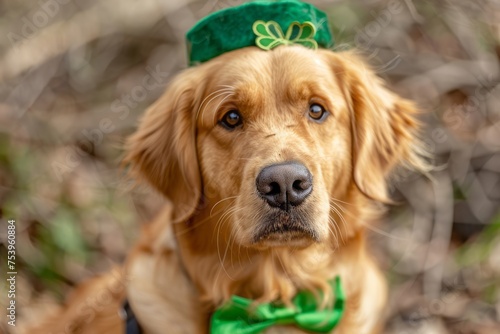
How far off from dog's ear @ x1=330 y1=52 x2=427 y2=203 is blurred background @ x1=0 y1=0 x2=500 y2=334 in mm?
1243

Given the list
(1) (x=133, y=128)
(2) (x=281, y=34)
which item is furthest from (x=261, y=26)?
(1) (x=133, y=128)

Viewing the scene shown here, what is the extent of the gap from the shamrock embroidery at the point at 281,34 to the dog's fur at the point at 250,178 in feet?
0.15

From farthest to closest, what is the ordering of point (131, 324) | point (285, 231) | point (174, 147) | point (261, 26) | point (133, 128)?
point (133, 128) < point (174, 147) < point (131, 324) < point (261, 26) < point (285, 231)

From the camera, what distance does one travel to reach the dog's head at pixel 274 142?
276 centimetres

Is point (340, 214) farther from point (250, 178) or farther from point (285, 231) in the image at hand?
point (250, 178)

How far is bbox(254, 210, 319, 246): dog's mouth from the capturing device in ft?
8.96

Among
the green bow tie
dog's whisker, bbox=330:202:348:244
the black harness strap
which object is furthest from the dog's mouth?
the black harness strap

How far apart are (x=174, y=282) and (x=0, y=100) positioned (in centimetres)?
336

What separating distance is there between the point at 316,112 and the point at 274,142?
0.33 metres

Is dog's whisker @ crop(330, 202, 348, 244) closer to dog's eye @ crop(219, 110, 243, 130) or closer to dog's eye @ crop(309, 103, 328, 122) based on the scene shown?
dog's eye @ crop(309, 103, 328, 122)

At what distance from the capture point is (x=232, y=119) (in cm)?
303

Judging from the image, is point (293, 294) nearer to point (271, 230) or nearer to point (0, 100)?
point (271, 230)

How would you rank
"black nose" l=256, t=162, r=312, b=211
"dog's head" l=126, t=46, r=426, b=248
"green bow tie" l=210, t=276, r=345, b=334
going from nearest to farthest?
"black nose" l=256, t=162, r=312, b=211
"dog's head" l=126, t=46, r=426, b=248
"green bow tie" l=210, t=276, r=345, b=334

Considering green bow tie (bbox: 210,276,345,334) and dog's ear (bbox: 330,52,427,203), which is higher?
dog's ear (bbox: 330,52,427,203)
